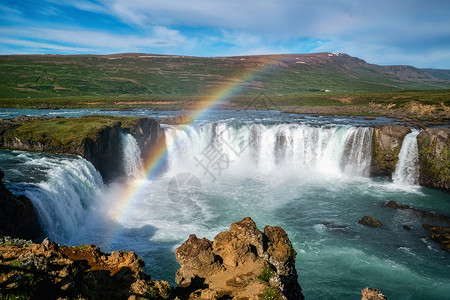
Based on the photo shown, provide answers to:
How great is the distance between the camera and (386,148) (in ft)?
111

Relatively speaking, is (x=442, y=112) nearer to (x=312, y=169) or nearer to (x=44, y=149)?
(x=312, y=169)

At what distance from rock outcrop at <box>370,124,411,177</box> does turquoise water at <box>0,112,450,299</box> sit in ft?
4.38

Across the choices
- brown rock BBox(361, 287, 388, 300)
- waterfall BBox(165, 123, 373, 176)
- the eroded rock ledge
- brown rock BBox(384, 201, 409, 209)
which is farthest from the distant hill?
brown rock BBox(361, 287, 388, 300)

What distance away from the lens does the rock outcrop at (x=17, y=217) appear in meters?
13.1

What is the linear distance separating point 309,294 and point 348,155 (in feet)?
81.7

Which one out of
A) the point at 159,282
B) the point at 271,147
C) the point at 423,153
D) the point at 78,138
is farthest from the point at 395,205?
the point at 78,138

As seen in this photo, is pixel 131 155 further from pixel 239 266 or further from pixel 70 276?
pixel 70 276

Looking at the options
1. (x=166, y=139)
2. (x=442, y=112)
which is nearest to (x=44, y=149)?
(x=166, y=139)

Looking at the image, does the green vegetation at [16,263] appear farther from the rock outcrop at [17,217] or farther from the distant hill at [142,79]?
the distant hill at [142,79]

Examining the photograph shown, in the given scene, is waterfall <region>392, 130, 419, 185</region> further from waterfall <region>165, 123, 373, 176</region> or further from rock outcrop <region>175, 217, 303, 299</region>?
rock outcrop <region>175, 217, 303, 299</region>

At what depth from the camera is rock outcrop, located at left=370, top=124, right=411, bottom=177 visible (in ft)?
110

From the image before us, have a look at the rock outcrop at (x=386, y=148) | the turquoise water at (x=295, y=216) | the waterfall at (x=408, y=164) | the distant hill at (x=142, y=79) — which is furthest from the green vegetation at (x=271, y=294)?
the distant hill at (x=142, y=79)

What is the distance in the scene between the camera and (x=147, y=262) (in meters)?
17.3

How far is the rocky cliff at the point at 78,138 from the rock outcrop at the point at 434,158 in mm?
32264
